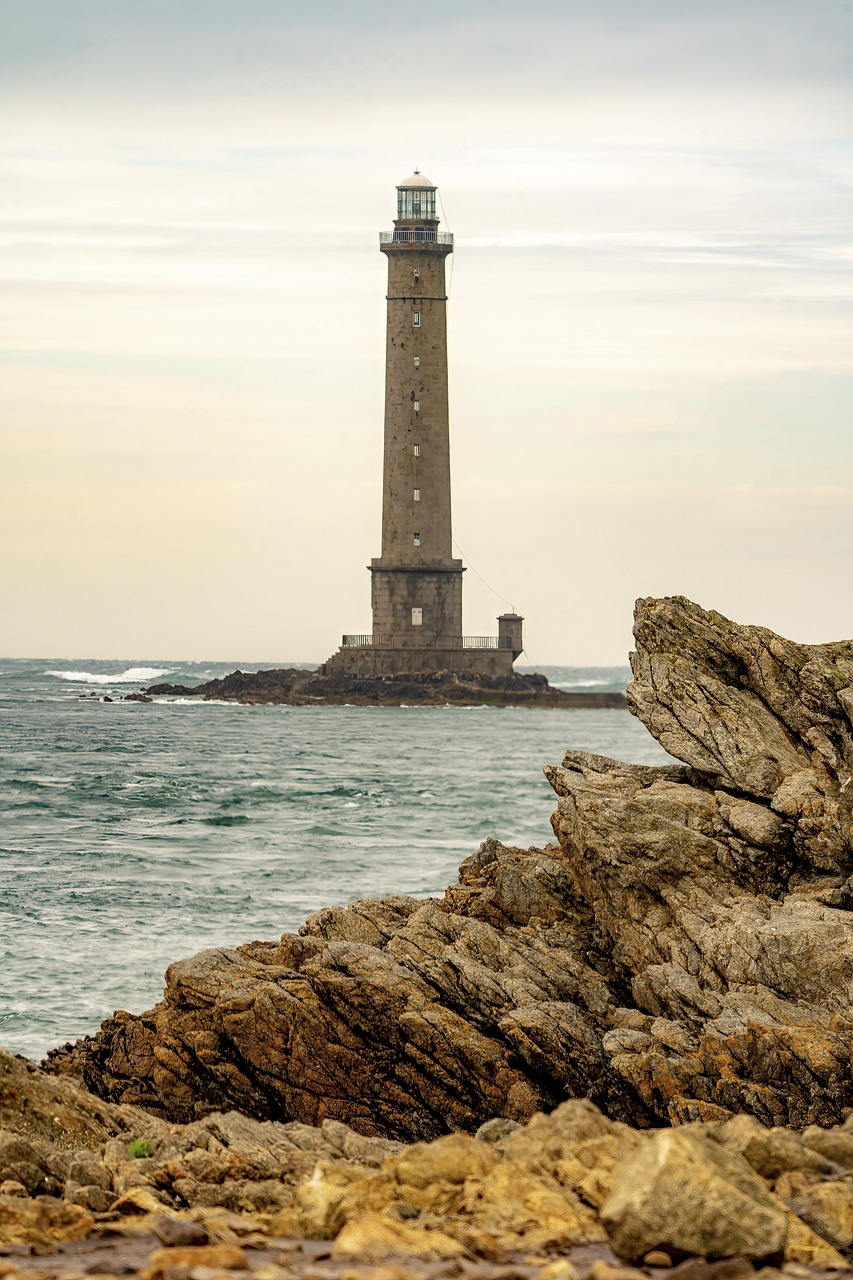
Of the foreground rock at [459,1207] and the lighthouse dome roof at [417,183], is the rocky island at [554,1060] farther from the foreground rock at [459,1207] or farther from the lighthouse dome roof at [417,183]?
the lighthouse dome roof at [417,183]

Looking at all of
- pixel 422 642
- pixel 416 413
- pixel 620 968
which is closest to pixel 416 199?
pixel 416 413

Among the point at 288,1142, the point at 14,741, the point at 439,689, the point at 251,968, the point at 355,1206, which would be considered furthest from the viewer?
the point at 439,689

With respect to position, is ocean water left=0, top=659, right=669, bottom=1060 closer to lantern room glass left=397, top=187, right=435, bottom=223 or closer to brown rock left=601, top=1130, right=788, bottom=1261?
brown rock left=601, top=1130, right=788, bottom=1261

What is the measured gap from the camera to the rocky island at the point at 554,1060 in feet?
17.6

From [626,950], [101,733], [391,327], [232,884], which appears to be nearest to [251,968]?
[626,950]

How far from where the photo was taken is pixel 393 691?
8225cm

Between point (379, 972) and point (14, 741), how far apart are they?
149ft

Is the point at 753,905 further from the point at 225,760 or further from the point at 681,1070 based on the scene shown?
the point at 225,760

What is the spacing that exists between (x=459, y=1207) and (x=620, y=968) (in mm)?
6968

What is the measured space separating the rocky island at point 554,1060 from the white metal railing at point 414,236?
212ft

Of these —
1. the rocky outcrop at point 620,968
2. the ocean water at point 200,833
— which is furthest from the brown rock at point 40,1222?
the ocean water at point 200,833

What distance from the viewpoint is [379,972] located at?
39.0ft

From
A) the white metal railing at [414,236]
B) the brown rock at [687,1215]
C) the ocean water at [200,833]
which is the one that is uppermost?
the white metal railing at [414,236]

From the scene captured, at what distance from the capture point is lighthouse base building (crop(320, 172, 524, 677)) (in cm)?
7550
